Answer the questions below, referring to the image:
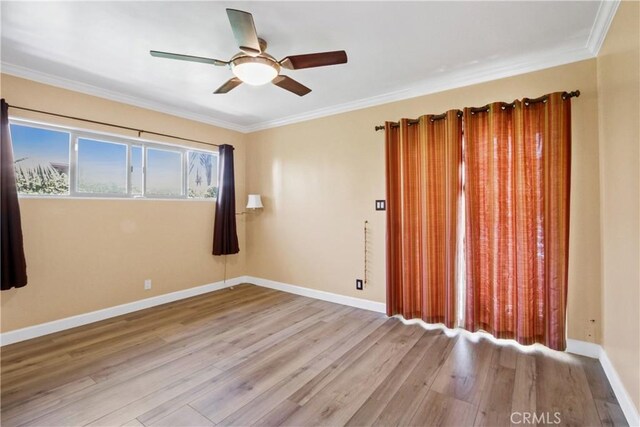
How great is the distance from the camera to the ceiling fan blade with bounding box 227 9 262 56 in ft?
5.11

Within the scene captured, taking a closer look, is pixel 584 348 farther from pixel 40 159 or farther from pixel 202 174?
pixel 40 159

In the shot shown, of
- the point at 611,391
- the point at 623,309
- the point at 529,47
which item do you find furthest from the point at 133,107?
the point at 611,391

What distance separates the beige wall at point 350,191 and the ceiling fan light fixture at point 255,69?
171 cm

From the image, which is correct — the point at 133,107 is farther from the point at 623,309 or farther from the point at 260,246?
the point at 623,309

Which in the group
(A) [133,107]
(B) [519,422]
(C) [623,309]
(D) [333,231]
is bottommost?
(B) [519,422]

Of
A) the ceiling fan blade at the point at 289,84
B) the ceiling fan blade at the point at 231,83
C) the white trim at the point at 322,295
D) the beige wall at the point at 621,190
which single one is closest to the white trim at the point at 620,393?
the beige wall at the point at 621,190

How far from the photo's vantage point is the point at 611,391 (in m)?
1.94

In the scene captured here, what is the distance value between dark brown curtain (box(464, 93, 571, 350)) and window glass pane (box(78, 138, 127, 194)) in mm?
3889

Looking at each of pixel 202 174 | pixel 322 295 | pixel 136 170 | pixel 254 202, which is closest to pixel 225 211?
pixel 254 202

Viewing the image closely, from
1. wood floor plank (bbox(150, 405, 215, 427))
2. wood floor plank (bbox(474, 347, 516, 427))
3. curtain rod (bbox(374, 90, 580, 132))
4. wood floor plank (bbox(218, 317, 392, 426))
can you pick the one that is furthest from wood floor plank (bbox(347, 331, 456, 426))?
curtain rod (bbox(374, 90, 580, 132))

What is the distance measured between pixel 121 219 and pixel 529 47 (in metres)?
4.48

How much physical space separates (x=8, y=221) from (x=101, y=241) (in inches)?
31.4

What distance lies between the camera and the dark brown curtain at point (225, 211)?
4.33 m

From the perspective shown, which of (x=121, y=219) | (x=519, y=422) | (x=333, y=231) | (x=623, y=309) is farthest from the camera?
(x=333, y=231)
